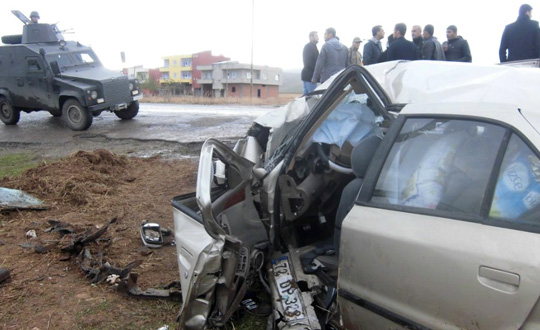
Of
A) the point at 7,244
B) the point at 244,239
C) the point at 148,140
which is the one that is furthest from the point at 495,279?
the point at 148,140

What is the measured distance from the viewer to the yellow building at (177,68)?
76.9 metres

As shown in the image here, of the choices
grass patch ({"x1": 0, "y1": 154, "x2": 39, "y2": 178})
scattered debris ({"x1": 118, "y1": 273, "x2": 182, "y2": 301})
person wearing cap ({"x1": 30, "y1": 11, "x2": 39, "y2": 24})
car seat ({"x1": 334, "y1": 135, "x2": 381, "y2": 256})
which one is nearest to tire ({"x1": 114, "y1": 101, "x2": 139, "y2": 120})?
person wearing cap ({"x1": 30, "y1": 11, "x2": 39, "y2": 24})

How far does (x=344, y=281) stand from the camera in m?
2.07

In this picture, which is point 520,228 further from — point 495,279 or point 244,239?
point 244,239

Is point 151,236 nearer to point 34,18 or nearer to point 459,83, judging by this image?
point 459,83

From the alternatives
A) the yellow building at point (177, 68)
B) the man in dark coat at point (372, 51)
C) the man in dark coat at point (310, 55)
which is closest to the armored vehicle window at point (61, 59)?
the man in dark coat at point (310, 55)

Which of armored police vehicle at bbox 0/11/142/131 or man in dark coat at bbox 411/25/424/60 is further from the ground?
man in dark coat at bbox 411/25/424/60

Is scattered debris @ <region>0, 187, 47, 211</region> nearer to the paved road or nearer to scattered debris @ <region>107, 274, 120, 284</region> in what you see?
scattered debris @ <region>107, 274, 120, 284</region>

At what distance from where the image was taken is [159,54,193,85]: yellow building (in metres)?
76.9

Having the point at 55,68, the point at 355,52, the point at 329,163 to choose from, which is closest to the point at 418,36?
the point at 355,52

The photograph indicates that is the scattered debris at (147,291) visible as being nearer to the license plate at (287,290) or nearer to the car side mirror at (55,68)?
the license plate at (287,290)

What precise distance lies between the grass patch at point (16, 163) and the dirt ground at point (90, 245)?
1266 millimetres

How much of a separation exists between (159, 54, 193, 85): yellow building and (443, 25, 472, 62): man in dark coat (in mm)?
Answer: 70473

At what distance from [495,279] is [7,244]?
13.2ft
